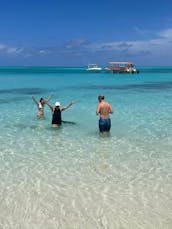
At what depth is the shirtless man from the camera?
12.7 metres

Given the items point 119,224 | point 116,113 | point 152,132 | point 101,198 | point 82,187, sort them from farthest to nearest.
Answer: point 116,113 → point 152,132 → point 82,187 → point 101,198 → point 119,224

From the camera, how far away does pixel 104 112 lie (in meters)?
12.8

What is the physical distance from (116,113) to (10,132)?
7.08m

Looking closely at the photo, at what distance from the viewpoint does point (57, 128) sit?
1446 cm

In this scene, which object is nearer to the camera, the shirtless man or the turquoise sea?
the turquoise sea

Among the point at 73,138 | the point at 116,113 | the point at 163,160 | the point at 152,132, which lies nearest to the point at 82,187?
the point at 163,160

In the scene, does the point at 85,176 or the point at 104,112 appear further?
the point at 104,112

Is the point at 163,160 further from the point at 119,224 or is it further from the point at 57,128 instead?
the point at 57,128

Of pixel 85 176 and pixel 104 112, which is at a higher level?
pixel 104 112

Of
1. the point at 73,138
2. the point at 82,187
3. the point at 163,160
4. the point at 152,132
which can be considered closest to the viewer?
the point at 82,187

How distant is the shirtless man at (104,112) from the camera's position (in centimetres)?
1266

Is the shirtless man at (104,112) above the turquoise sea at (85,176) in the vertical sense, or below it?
above

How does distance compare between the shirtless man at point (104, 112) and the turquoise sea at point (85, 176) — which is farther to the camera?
the shirtless man at point (104, 112)

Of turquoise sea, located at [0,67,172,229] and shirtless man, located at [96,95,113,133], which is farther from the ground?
shirtless man, located at [96,95,113,133]
